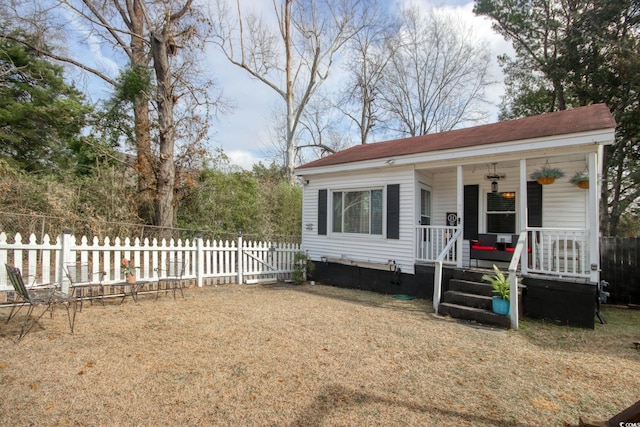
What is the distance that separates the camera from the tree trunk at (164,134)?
8.85 metres

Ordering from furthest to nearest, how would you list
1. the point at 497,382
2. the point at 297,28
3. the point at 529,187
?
the point at 297,28, the point at 529,187, the point at 497,382

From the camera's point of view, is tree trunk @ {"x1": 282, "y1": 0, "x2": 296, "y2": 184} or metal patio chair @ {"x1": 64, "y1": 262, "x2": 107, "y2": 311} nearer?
metal patio chair @ {"x1": 64, "y1": 262, "x2": 107, "y2": 311}

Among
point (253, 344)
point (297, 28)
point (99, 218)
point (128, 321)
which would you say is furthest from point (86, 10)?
point (253, 344)

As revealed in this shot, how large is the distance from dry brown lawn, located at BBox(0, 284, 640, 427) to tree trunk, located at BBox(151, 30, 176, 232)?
3.73 meters

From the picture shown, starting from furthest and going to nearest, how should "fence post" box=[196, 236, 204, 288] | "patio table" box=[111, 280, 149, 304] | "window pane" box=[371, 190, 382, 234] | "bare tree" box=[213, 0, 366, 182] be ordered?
"bare tree" box=[213, 0, 366, 182] < "window pane" box=[371, 190, 382, 234] < "fence post" box=[196, 236, 204, 288] < "patio table" box=[111, 280, 149, 304]

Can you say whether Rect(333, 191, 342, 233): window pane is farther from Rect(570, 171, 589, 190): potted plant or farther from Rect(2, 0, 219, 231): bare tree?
Rect(570, 171, 589, 190): potted plant

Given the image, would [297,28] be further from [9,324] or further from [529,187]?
[9,324]

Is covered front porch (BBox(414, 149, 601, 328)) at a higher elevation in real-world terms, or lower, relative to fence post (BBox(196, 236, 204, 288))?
higher

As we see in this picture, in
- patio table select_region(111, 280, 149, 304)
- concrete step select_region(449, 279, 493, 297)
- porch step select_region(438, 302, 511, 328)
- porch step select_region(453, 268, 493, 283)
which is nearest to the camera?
porch step select_region(438, 302, 511, 328)

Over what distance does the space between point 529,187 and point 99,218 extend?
9.72m

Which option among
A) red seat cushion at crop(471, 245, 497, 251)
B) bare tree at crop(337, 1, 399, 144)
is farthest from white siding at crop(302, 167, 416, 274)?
bare tree at crop(337, 1, 399, 144)

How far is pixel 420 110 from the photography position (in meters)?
23.4

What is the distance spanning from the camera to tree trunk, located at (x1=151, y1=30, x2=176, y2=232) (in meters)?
8.85

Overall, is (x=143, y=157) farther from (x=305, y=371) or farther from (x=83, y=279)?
(x=305, y=371)
